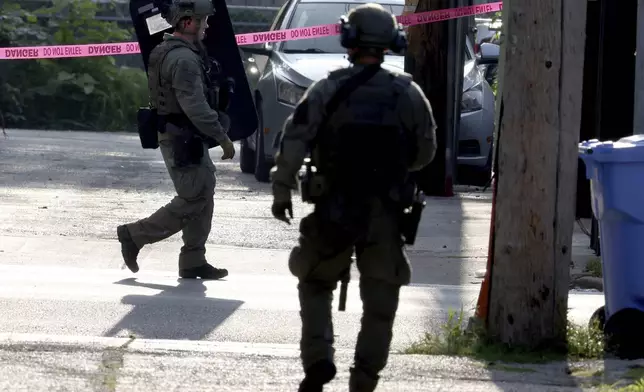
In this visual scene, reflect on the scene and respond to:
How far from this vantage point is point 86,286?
8273 millimetres

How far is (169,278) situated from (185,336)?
6.43 ft

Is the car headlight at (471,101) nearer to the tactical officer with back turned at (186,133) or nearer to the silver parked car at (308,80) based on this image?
the silver parked car at (308,80)

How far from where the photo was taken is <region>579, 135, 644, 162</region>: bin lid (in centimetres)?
652

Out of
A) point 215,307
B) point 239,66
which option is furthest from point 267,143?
point 215,307

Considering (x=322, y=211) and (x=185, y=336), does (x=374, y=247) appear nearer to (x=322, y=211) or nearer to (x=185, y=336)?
(x=322, y=211)

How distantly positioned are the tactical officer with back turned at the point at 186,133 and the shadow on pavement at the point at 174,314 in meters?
0.41

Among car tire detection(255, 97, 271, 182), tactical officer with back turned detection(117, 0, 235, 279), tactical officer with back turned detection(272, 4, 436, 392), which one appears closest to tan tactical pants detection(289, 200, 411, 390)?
tactical officer with back turned detection(272, 4, 436, 392)

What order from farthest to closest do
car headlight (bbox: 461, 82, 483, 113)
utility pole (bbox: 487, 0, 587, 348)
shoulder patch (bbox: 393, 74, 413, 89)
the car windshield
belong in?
1. car headlight (bbox: 461, 82, 483, 113)
2. the car windshield
3. utility pole (bbox: 487, 0, 587, 348)
4. shoulder patch (bbox: 393, 74, 413, 89)

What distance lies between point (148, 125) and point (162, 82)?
295 mm

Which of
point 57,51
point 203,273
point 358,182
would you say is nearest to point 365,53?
point 358,182

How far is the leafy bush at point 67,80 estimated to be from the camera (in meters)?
20.1

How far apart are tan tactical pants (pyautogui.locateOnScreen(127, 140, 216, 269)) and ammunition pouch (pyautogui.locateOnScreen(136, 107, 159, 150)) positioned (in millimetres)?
76

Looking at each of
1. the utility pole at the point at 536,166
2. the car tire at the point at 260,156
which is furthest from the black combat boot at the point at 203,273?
the car tire at the point at 260,156

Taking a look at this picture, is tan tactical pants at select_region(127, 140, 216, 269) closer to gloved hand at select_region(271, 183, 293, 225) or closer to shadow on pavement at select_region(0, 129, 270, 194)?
gloved hand at select_region(271, 183, 293, 225)
